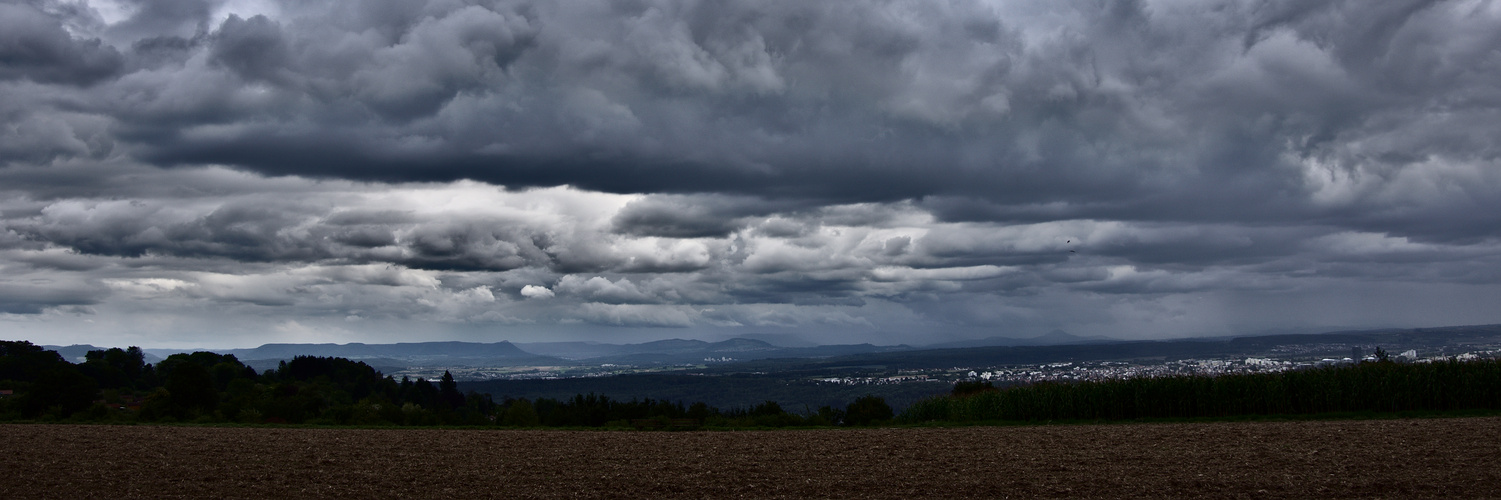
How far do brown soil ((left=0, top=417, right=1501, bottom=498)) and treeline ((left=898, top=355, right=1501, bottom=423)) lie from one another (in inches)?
229

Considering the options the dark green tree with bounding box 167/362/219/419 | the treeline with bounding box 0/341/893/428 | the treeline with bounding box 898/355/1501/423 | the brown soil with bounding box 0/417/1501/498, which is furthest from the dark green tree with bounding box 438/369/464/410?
the treeline with bounding box 898/355/1501/423

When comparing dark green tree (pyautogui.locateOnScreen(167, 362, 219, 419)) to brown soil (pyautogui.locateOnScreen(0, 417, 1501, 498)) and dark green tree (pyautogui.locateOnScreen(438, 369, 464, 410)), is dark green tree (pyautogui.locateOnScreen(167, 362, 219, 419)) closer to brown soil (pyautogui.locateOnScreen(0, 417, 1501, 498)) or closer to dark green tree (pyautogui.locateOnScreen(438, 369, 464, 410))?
brown soil (pyautogui.locateOnScreen(0, 417, 1501, 498))

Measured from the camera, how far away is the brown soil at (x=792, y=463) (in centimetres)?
1831

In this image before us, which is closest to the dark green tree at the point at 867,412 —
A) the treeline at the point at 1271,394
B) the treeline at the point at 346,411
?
the treeline at the point at 346,411

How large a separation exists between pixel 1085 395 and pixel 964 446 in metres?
→ 15.2

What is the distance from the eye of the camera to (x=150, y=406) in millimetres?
48875

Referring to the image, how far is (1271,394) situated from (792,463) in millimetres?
23175

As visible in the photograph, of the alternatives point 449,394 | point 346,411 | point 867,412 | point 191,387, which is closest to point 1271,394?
point 867,412

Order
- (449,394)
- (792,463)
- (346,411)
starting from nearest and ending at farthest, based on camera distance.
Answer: (792,463) < (346,411) < (449,394)

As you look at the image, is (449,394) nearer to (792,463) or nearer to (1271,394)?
(1271,394)

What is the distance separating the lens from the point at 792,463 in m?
22.3

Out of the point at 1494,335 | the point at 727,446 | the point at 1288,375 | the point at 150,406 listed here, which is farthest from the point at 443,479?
the point at 1494,335

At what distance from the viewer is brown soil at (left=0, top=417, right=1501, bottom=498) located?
18312 mm

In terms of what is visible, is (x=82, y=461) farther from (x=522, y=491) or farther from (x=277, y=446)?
(x=522, y=491)
